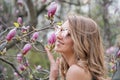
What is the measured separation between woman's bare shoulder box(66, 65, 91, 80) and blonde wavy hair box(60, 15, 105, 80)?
4 cm

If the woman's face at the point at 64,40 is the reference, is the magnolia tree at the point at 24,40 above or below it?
below

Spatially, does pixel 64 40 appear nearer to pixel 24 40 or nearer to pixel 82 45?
pixel 82 45

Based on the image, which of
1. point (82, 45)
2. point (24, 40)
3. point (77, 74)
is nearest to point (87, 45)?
point (82, 45)

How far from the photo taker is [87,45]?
2.16 meters

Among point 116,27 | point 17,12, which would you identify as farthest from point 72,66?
point 116,27

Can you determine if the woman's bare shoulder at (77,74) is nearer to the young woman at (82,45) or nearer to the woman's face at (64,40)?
the young woman at (82,45)

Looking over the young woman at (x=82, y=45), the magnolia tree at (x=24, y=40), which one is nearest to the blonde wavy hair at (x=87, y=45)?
the young woman at (x=82, y=45)

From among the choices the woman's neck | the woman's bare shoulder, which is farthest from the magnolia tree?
the woman's bare shoulder

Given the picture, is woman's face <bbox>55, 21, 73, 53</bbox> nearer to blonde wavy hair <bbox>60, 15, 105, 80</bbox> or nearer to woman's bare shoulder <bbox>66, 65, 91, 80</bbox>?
blonde wavy hair <bbox>60, 15, 105, 80</bbox>

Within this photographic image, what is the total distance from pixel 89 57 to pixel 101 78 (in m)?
0.13

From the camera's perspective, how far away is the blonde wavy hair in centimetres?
214

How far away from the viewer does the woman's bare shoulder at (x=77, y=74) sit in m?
2.04

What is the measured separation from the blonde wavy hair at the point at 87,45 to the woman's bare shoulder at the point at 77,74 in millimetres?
42

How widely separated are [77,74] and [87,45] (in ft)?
0.66
